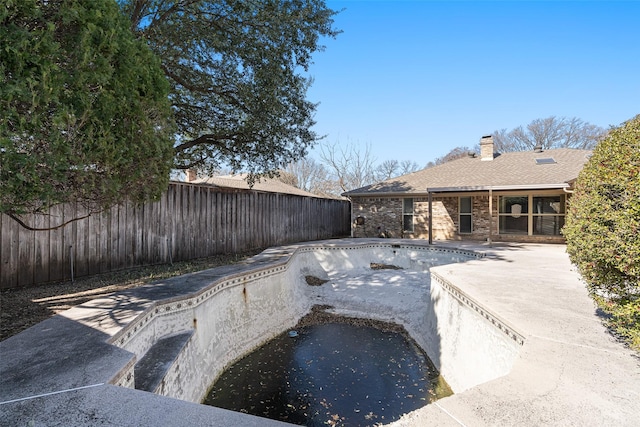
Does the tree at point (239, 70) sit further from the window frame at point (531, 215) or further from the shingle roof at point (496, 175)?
the window frame at point (531, 215)

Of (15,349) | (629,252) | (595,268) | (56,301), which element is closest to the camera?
(629,252)

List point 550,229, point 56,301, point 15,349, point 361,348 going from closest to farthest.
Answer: point 15,349 → point 56,301 → point 361,348 → point 550,229

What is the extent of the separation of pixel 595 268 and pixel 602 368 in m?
0.91

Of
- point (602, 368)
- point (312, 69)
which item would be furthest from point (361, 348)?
point (312, 69)

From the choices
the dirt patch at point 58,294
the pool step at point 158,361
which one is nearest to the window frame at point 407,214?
the dirt patch at point 58,294

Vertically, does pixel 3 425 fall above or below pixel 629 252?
below

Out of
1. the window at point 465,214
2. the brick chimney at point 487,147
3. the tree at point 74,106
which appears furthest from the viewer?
the brick chimney at point 487,147

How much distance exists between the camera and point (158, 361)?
3.30 metres

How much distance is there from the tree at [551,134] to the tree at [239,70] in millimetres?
24811

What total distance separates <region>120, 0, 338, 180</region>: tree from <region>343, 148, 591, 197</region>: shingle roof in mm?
6140

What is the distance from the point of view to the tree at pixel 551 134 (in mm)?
25906

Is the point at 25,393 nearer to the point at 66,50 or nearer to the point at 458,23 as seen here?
the point at 66,50

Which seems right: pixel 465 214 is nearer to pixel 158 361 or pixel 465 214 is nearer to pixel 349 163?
pixel 158 361

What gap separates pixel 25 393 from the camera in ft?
6.44
